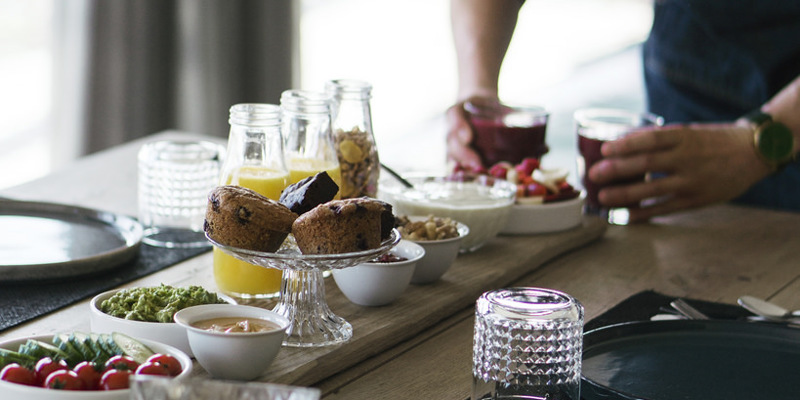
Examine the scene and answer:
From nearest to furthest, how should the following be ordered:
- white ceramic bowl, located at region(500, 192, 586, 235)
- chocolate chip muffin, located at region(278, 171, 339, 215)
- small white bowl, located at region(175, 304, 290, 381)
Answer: small white bowl, located at region(175, 304, 290, 381)
chocolate chip muffin, located at region(278, 171, 339, 215)
white ceramic bowl, located at region(500, 192, 586, 235)

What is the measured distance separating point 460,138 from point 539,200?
0.31 metres

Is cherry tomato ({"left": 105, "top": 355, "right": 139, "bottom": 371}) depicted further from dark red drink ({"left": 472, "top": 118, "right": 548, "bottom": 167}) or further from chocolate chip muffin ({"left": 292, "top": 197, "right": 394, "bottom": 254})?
dark red drink ({"left": 472, "top": 118, "right": 548, "bottom": 167})

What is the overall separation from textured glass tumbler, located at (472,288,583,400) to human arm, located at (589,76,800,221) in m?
0.94

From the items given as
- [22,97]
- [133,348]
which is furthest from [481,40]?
[22,97]

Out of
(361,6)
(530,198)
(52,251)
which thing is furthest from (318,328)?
(361,6)

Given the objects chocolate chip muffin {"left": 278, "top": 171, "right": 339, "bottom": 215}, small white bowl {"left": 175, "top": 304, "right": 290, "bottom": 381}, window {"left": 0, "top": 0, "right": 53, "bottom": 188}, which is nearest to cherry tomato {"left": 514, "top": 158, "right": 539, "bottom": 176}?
chocolate chip muffin {"left": 278, "top": 171, "right": 339, "bottom": 215}

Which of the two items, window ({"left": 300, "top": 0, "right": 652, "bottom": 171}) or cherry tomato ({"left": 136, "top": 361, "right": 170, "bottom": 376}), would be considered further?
window ({"left": 300, "top": 0, "right": 652, "bottom": 171})

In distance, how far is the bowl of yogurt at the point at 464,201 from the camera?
154 centimetres

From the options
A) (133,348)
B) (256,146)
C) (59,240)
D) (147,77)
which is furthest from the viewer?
(147,77)

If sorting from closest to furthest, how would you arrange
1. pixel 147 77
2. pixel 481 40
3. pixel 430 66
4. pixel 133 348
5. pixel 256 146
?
1. pixel 133 348
2. pixel 256 146
3. pixel 481 40
4. pixel 147 77
5. pixel 430 66

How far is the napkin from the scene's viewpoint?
1.21m

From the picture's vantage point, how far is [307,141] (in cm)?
134

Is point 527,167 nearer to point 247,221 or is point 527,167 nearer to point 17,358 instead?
point 247,221

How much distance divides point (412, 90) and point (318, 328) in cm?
591
